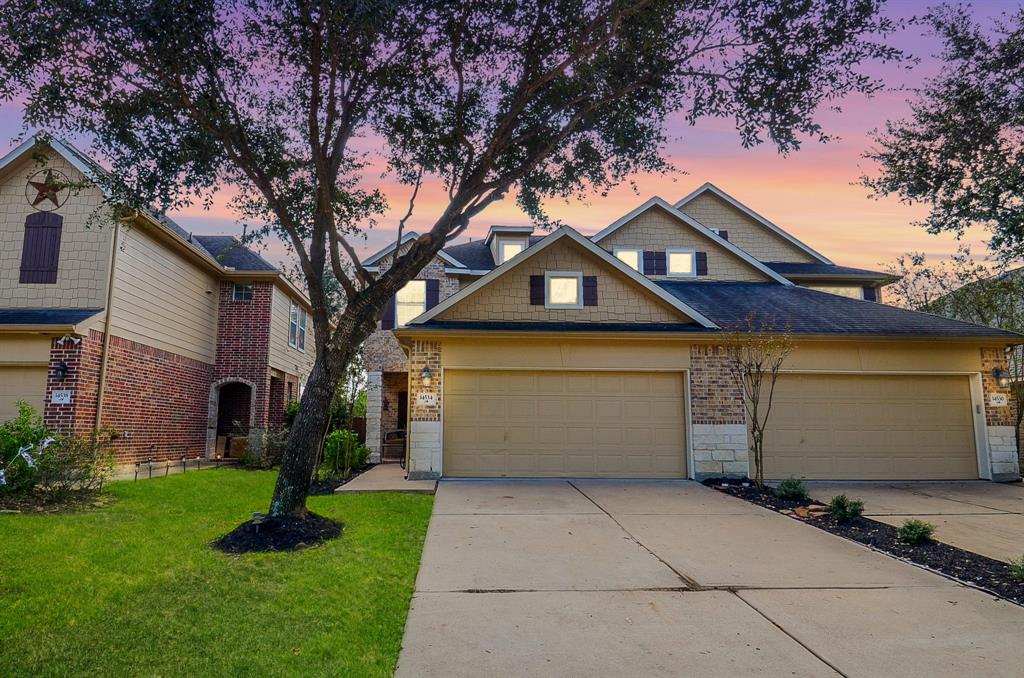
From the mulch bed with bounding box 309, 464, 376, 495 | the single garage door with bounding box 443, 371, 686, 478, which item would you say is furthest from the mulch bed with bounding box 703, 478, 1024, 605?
the mulch bed with bounding box 309, 464, 376, 495

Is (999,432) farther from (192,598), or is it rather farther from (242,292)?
(242,292)

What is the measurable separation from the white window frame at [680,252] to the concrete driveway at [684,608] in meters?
10.5

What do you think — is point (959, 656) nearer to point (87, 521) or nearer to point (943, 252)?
point (87, 521)

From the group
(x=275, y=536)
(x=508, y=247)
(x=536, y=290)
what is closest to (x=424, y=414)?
(x=536, y=290)

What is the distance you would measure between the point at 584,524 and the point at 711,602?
305cm

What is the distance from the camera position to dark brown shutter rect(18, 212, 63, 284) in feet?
38.6

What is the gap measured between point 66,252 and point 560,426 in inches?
417

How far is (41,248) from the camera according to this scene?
1184 centimetres

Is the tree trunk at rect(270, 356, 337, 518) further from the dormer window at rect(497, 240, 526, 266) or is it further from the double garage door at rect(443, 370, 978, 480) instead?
the dormer window at rect(497, 240, 526, 266)

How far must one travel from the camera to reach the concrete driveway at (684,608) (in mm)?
3730

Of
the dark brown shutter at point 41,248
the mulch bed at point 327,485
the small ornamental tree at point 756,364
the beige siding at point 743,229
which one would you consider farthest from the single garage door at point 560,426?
the beige siding at point 743,229

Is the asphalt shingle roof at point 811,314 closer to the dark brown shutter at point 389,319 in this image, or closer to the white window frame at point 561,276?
the white window frame at point 561,276

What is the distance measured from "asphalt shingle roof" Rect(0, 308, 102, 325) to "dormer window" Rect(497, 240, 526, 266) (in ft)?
36.1

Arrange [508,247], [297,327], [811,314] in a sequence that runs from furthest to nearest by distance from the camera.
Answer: [297,327] < [508,247] < [811,314]
